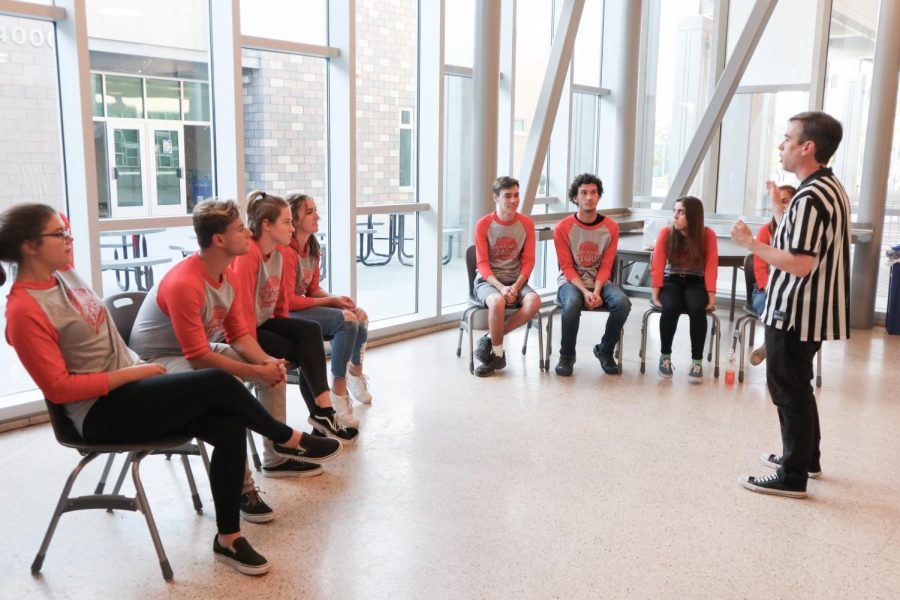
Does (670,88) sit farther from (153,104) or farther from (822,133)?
(153,104)

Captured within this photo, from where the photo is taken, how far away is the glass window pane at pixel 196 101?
4.36 metres

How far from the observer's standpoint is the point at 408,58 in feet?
18.5

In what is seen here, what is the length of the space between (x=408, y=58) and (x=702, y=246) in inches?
97.4

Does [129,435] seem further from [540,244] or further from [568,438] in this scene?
[540,244]

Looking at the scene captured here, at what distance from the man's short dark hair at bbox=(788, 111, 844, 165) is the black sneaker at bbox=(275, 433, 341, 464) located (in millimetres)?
2145

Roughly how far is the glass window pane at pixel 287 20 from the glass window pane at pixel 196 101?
0.43m

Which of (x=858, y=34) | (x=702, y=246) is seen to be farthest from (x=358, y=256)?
(x=858, y=34)

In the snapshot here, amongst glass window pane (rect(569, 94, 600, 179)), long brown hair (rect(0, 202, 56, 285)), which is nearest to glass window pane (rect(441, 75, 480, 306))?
glass window pane (rect(569, 94, 600, 179))

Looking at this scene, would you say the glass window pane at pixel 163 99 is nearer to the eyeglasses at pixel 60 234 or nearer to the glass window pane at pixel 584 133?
the eyeglasses at pixel 60 234

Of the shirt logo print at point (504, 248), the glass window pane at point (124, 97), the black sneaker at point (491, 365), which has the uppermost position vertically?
the glass window pane at point (124, 97)

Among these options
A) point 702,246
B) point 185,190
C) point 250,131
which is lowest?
point 702,246

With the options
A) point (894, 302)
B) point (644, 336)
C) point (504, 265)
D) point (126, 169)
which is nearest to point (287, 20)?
point (126, 169)

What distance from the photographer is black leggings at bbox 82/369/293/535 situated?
2312 mm

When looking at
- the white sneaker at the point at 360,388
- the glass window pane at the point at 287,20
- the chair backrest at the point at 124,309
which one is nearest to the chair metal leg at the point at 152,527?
the chair backrest at the point at 124,309
